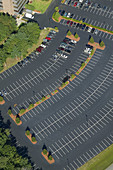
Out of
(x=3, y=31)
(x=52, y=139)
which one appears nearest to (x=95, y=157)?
(x=52, y=139)

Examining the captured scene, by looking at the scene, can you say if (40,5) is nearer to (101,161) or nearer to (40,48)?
(40,48)

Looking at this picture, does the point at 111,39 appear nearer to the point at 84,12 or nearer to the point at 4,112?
the point at 84,12

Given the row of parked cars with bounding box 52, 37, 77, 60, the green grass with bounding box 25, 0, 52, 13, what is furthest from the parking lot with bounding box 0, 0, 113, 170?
the green grass with bounding box 25, 0, 52, 13

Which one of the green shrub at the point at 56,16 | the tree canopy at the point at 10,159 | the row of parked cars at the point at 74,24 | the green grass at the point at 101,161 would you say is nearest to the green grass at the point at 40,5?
the green shrub at the point at 56,16

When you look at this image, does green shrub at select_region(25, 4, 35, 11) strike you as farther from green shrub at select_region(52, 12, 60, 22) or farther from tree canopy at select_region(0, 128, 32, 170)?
tree canopy at select_region(0, 128, 32, 170)

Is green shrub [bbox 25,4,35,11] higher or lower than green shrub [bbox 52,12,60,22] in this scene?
higher

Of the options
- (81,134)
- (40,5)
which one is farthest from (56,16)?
(81,134)

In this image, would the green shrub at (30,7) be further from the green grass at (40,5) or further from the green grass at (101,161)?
the green grass at (101,161)

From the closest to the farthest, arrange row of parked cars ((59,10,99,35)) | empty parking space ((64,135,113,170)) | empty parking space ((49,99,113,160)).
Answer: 1. empty parking space ((64,135,113,170))
2. empty parking space ((49,99,113,160))
3. row of parked cars ((59,10,99,35))
